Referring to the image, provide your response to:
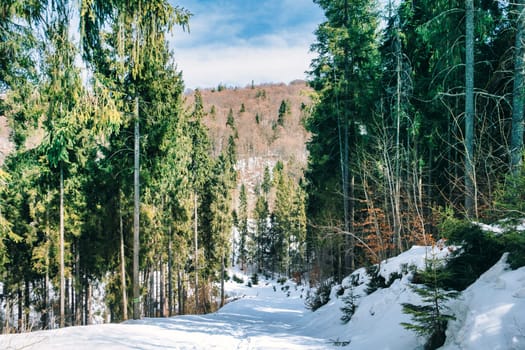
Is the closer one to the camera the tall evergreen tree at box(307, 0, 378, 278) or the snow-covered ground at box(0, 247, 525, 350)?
the snow-covered ground at box(0, 247, 525, 350)

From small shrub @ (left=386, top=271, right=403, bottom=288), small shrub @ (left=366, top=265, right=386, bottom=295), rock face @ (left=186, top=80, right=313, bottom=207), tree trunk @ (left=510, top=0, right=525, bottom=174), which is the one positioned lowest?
small shrub @ (left=366, top=265, right=386, bottom=295)

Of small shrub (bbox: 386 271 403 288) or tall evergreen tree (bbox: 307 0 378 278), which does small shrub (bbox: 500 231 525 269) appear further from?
tall evergreen tree (bbox: 307 0 378 278)

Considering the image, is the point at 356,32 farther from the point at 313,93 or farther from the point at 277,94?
the point at 277,94

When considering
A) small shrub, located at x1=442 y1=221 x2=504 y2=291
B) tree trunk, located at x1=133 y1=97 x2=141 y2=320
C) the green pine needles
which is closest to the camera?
the green pine needles

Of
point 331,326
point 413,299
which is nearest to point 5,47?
point 413,299

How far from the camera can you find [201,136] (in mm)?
24969

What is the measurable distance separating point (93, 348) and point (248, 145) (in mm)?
124447

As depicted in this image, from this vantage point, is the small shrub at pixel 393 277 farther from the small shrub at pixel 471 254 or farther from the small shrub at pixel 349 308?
the small shrub at pixel 471 254

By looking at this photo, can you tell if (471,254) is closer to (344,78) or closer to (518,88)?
(518,88)

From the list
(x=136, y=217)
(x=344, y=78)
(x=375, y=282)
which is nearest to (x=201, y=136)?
(x=344, y=78)

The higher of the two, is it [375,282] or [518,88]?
[518,88]

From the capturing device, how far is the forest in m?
4.76

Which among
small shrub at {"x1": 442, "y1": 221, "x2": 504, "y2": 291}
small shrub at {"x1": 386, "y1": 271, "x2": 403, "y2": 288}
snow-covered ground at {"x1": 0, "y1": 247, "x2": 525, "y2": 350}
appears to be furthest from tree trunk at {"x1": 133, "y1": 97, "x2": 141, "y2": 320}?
small shrub at {"x1": 442, "y1": 221, "x2": 504, "y2": 291}

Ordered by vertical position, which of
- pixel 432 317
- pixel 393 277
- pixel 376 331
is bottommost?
pixel 376 331
